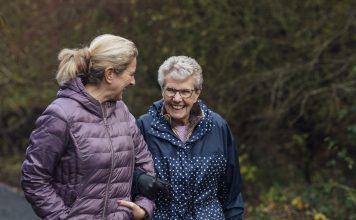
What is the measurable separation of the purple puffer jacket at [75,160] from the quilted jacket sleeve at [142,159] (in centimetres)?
17

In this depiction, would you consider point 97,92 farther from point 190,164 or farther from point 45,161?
point 190,164

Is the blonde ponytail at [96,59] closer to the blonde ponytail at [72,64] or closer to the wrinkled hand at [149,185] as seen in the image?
the blonde ponytail at [72,64]

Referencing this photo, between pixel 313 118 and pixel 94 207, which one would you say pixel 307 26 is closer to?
pixel 313 118

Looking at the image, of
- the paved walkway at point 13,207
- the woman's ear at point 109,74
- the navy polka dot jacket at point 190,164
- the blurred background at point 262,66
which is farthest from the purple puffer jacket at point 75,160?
the paved walkway at point 13,207

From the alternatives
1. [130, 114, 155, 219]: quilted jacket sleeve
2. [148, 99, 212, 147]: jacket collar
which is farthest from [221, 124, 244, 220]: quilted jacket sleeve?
[130, 114, 155, 219]: quilted jacket sleeve

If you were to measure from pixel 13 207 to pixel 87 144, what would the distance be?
7.44m

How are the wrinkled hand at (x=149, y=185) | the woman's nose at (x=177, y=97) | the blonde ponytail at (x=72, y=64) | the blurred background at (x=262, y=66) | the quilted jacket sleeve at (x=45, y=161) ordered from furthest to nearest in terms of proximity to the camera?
the blurred background at (x=262, y=66) < the woman's nose at (x=177, y=97) < the wrinkled hand at (x=149, y=185) < the blonde ponytail at (x=72, y=64) < the quilted jacket sleeve at (x=45, y=161)

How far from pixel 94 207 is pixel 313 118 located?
6.09 meters

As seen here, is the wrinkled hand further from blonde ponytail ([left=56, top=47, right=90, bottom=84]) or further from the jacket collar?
blonde ponytail ([left=56, top=47, right=90, bottom=84])

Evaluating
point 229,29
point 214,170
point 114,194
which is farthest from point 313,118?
point 114,194

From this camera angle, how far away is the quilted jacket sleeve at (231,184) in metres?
4.61

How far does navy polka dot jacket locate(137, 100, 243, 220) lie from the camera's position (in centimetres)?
437

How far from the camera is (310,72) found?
29.9 ft

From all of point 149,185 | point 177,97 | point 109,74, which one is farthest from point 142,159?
point 109,74
